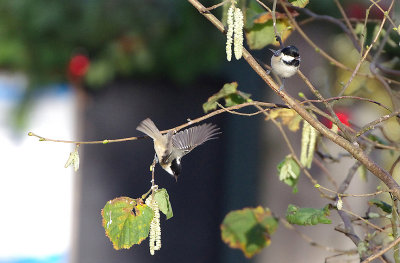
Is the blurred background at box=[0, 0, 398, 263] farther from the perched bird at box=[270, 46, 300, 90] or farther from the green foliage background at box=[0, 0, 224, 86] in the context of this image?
the perched bird at box=[270, 46, 300, 90]

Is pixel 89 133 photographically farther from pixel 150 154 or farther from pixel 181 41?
pixel 181 41

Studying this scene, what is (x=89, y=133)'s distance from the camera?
11.8ft

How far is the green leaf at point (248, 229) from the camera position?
1577 millimetres

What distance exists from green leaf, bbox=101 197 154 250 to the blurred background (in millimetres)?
2208

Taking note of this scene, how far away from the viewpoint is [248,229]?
158 centimetres

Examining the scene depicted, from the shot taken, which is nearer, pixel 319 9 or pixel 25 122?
pixel 319 9

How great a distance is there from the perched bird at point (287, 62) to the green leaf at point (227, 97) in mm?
101

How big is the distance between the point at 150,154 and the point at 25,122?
0.74m

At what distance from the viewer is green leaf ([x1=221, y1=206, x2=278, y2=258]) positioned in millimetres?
1577

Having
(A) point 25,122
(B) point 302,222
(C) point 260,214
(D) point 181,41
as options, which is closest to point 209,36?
(D) point 181,41

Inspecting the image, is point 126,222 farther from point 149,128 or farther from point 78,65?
point 78,65

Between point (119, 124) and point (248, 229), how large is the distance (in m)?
2.21

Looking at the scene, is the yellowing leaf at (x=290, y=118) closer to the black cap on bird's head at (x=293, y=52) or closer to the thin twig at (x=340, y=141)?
the black cap on bird's head at (x=293, y=52)

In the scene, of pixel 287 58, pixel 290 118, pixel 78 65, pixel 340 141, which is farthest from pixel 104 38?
pixel 340 141
